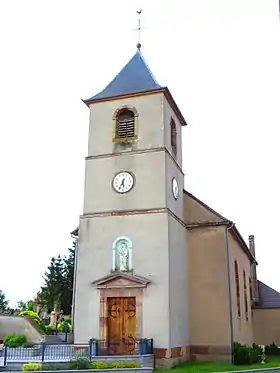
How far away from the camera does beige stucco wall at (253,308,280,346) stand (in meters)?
29.6

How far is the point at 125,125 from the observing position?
69.7 feet

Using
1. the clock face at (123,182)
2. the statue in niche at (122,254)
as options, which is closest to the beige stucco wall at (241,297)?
the statue in niche at (122,254)

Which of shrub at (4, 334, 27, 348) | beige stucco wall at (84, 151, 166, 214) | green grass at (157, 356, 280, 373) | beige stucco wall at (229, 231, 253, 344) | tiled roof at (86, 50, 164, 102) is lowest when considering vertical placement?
green grass at (157, 356, 280, 373)

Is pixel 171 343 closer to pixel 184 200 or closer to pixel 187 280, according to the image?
pixel 187 280

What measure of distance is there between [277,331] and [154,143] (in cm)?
1706

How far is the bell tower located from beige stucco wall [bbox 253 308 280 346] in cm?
1211

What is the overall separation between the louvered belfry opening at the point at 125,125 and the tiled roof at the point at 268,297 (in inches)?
668

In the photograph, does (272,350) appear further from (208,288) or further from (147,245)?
(147,245)

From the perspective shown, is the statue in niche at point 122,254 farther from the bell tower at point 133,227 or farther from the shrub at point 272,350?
the shrub at point 272,350

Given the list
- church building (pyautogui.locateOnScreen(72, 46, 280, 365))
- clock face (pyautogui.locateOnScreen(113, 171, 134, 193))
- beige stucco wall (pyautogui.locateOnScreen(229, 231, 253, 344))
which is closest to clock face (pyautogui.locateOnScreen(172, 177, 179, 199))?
church building (pyautogui.locateOnScreen(72, 46, 280, 365))

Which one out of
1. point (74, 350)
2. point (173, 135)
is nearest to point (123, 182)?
point (173, 135)

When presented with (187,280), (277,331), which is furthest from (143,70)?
(277,331)

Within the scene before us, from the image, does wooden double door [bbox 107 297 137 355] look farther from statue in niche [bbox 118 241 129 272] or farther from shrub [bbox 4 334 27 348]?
shrub [bbox 4 334 27 348]

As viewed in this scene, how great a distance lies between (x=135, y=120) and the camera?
2105cm
